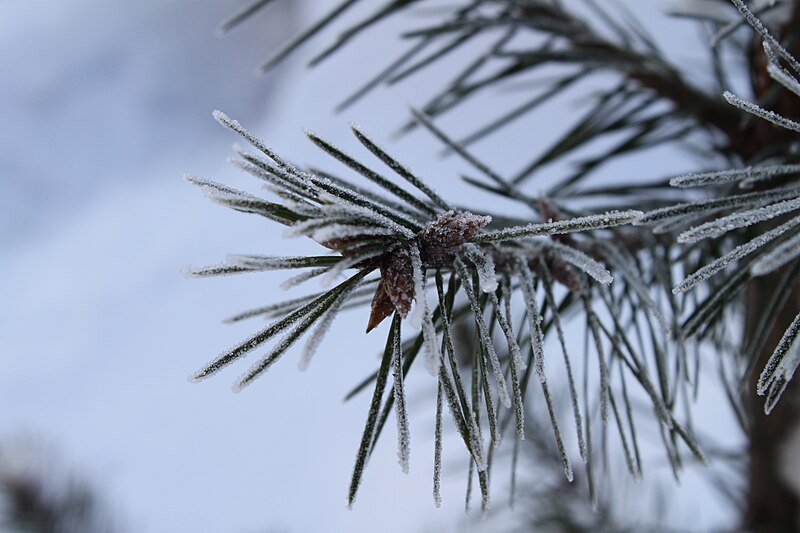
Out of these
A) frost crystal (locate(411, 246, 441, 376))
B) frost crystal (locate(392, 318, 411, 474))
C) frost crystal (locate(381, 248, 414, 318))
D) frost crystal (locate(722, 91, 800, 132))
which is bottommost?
frost crystal (locate(392, 318, 411, 474))

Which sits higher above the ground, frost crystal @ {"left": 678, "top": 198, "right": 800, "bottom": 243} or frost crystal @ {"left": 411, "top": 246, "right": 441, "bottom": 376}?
frost crystal @ {"left": 678, "top": 198, "right": 800, "bottom": 243}

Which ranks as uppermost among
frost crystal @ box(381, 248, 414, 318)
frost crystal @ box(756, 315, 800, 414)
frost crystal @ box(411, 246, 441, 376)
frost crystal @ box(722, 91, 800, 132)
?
frost crystal @ box(722, 91, 800, 132)

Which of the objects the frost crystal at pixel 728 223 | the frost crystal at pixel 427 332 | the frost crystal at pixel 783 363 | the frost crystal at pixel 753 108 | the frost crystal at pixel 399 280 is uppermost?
the frost crystal at pixel 753 108

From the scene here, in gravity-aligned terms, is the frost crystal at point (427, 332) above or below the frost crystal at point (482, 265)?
below

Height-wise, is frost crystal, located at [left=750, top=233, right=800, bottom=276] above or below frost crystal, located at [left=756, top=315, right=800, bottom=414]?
above

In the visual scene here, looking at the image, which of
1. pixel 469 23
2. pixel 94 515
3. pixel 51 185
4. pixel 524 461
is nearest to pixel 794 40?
pixel 469 23

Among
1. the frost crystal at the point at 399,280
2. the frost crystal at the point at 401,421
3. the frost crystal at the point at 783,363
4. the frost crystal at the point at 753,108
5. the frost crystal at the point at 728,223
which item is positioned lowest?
the frost crystal at the point at 401,421

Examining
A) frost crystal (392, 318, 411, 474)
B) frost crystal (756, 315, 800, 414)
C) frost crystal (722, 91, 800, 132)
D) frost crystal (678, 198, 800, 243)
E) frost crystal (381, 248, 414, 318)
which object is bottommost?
frost crystal (392, 318, 411, 474)

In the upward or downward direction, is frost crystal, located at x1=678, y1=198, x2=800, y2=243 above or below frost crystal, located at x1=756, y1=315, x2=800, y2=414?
above

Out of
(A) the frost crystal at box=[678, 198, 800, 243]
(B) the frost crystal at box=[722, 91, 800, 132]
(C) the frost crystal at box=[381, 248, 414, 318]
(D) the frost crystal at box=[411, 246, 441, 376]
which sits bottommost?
(D) the frost crystal at box=[411, 246, 441, 376]

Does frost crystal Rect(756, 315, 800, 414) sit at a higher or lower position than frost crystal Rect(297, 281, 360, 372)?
higher

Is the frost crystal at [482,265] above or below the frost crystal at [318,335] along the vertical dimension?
above
